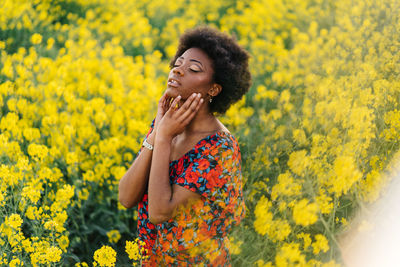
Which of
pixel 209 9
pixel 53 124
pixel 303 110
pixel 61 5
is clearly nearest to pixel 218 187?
pixel 303 110

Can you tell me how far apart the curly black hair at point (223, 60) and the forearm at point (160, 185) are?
403 millimetres

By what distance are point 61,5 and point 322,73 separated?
15.4ft

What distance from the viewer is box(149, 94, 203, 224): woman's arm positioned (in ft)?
5.51

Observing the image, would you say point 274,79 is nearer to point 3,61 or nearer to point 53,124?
point 53,124

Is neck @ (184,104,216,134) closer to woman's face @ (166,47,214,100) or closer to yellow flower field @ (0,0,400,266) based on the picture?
woman's face @ (166,47,214,100)

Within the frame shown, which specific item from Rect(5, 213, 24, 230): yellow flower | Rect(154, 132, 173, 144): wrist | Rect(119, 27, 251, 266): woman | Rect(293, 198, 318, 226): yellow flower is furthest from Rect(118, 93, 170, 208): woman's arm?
Rect(293, 198, 318, 226): yellow flower

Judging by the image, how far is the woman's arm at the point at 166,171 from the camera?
5.51ft

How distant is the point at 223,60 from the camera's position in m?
1.86

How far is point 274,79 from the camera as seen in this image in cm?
421

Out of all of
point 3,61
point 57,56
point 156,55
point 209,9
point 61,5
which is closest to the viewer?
point 3,61

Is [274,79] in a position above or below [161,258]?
above

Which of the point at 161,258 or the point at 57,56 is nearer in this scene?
the point at 161,258

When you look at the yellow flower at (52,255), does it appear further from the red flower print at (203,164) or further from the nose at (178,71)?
the nose at (178,71)

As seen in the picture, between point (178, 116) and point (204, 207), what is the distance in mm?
421
